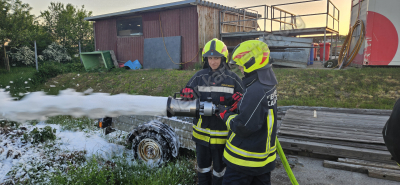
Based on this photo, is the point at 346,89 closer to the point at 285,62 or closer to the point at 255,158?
the point at 285,62

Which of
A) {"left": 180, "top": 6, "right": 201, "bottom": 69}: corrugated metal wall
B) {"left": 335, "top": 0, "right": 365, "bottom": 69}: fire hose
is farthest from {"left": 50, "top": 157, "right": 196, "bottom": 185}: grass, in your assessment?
{"left": 180, "top": 6, "right": 201, "bottom": 69}: corrugated metal wall

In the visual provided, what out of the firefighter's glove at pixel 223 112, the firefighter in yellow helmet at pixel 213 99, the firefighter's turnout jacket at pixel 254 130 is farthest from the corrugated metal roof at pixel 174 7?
the firefighter's turnout jacket at pixel 254 130

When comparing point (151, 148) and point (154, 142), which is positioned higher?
point (154, 142)

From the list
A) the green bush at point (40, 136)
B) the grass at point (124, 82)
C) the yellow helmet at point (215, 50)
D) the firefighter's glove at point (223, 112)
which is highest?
the yellow helmet at point (215, 50)

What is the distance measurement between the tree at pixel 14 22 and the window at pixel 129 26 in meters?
6.61

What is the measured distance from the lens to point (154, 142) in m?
3.92

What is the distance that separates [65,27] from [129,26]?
15447mm

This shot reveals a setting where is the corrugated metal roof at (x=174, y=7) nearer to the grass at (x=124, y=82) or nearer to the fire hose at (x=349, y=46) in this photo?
the grass at (x=124, y=82)

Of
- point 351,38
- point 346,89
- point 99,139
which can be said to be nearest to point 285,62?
point 351,38

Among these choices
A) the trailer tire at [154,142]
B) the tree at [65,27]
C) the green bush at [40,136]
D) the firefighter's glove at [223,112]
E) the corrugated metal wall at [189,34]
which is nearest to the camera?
the firefighter's glove at [223,112]

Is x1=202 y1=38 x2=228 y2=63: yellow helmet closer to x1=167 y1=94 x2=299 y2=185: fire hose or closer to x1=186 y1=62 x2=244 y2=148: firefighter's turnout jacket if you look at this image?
x1=186 y1=62 x2=244 y2=148: firefighter's turnout jacket

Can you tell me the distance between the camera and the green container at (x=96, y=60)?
1719 cm

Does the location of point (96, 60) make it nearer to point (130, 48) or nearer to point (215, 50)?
point (130, 48)

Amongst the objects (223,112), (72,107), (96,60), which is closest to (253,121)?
(223,112)
